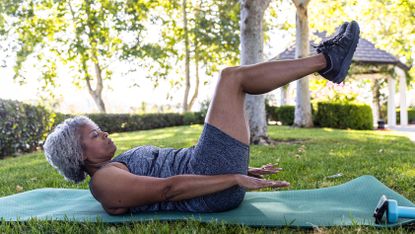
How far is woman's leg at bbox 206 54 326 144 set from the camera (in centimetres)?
293

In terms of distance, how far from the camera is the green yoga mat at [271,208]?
2811 millimetres

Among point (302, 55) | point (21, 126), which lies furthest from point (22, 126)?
point (302, 55)

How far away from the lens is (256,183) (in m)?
2.71

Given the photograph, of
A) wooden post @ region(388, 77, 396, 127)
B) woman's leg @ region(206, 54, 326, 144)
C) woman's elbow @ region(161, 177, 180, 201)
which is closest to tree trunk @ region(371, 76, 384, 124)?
wooden post @ region(388, 77, 396, 127)

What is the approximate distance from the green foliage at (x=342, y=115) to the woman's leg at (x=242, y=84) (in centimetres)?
1259

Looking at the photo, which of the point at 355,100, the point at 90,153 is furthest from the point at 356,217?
the point at 355,100

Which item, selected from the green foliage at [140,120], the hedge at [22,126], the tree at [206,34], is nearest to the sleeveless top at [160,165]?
the hedge at [22,126]

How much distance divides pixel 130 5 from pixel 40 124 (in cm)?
395

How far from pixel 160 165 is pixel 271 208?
877 mm

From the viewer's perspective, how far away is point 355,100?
16406 millimetres

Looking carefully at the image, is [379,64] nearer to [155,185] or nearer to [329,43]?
[329,43]

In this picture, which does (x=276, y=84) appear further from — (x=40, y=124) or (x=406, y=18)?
(x=406, y=18)

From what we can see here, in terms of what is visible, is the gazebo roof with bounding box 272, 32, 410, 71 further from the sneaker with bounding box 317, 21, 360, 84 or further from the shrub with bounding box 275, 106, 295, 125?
the sneaker with bounding box 317, 21, 360, 84

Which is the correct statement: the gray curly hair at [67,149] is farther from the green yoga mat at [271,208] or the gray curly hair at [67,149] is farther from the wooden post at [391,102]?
the wooden post at [391,102]
